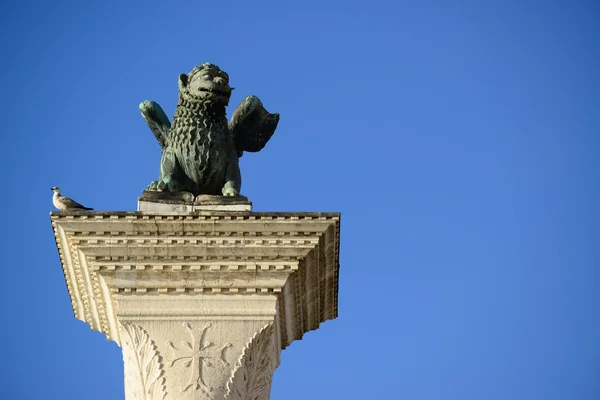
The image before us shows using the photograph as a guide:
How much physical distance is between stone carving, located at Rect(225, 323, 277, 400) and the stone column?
0.5 inches

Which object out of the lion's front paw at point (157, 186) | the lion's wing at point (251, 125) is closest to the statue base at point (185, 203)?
the lion's front paw at point (157, 186)

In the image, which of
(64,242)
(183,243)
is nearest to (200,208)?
(183,243)

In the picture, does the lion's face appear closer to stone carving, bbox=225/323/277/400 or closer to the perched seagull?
the perched seagull

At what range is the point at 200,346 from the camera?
12.9 meters

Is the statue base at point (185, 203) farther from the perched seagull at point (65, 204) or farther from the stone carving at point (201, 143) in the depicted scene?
the perched seagull at point (65, 204)

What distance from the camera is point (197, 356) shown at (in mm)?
12805

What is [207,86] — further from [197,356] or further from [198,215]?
[197,356]

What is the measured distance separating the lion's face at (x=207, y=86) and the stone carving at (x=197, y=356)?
9.78 feet

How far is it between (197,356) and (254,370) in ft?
2.12

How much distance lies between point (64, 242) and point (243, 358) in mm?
2327

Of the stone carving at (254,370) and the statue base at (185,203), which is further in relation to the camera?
the statue base at (185,203)

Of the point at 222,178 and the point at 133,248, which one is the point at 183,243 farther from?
the point at 222,178

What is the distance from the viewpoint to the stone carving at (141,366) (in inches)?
501

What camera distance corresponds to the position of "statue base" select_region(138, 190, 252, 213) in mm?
13539
